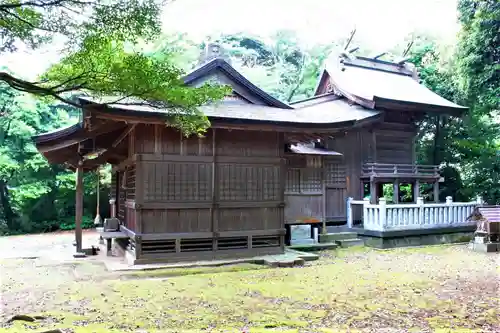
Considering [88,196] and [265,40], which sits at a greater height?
[265,40]

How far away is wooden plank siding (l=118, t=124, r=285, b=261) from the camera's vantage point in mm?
9523

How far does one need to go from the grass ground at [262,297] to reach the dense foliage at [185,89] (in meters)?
2.83

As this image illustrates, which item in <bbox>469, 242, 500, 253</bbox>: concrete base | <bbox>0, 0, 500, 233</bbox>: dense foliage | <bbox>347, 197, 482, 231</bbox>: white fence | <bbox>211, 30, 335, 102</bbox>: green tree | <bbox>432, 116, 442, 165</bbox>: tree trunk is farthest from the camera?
<bbox>211, 30, 335, 102</bbox>: green tree

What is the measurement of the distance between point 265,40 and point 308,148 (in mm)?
18044

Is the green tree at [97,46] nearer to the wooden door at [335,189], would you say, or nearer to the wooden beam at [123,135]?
the wooden beam at [123,135]

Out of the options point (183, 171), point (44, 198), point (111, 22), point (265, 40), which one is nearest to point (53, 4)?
point (111, 22)

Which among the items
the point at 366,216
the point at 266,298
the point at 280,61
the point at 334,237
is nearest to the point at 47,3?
the point at 266,298

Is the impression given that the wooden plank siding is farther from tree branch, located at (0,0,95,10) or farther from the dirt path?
tree branch, located at (0,0,95,10)

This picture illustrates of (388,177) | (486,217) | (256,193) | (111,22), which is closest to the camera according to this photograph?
(111,22)

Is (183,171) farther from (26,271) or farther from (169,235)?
(26,271)

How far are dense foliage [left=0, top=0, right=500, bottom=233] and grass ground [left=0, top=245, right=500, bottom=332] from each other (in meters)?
2.83

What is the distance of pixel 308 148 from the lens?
14.0 m

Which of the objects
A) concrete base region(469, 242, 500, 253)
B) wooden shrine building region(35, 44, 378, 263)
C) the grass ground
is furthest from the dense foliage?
concrete base region(469, 242, 500, 253)

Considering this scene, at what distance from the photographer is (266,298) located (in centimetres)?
689
